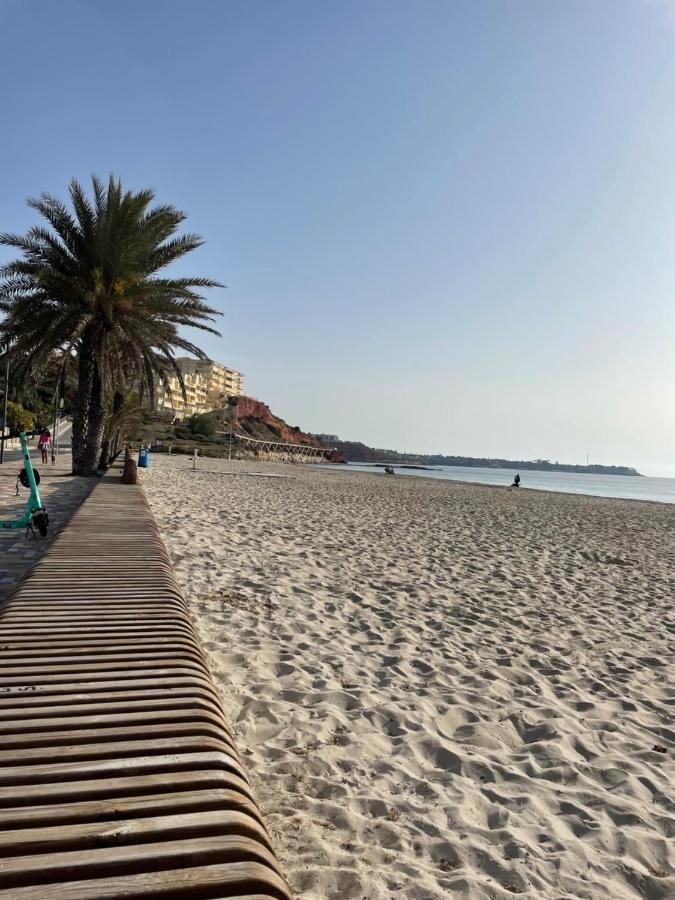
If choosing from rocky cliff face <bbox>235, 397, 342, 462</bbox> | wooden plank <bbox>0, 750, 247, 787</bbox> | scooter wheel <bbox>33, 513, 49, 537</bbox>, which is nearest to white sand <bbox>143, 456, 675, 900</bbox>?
wooden plank <bbox>0, 750, 247, 787</bbox>

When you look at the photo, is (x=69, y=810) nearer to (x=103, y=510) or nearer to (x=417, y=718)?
(x=417, y=718)

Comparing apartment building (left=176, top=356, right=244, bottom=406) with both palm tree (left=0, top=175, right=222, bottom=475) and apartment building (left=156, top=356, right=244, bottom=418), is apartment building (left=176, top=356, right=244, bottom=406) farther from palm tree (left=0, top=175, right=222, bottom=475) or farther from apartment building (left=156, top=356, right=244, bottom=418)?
palm tree (left=0, top=175, right=222, bottom=475)

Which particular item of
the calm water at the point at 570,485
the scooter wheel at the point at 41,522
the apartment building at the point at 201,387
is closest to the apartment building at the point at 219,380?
the apartment building at the point at 201,387

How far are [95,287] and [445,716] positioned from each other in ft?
50.8

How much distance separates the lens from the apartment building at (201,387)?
98.4 metres

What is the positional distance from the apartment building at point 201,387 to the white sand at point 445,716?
87.0 metres

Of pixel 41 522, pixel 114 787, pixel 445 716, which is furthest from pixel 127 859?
pixel 41 522

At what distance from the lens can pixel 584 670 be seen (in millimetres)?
4535

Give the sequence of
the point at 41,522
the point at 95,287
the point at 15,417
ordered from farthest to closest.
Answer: the point at 15,417 < the point at 95,287 < the point at 41,522

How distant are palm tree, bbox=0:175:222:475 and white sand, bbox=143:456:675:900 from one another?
10357 mm

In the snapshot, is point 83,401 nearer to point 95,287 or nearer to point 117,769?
point 95,287

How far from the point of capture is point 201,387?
115 m

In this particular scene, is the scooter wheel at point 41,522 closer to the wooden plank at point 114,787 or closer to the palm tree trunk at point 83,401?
the wooden plank at point 114,787

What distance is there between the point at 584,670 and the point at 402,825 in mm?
2533
